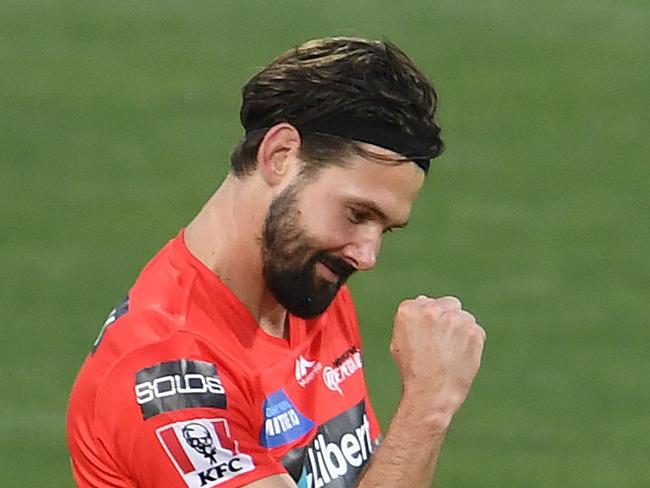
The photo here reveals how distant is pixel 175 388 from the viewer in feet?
13.9

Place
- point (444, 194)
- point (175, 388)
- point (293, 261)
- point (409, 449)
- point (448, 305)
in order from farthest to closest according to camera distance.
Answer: point (444, 194)
point (448, 305)
point (293, 261)
point (409, 449)
point (175, 388)

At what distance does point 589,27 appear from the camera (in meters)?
12.0

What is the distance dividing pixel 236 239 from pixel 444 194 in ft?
20.0

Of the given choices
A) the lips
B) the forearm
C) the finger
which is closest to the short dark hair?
the lips

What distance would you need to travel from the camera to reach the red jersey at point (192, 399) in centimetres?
423

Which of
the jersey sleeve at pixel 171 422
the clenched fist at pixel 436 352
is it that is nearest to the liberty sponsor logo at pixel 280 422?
the jersey sleeve at pixel 171 422

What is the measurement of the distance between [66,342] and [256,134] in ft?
16.6

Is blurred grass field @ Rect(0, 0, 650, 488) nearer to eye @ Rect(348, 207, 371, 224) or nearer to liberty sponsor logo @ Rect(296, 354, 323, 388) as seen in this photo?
liberty sponsor logo @ Rect(296, 354, 323, 388)

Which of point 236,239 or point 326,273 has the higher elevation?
point 236,239

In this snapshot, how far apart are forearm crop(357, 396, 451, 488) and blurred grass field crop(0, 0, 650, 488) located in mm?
4125

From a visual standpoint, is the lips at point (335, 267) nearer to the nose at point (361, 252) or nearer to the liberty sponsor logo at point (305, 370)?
the nose at point (361, 252)

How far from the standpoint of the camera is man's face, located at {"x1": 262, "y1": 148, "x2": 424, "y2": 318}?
4414 mm

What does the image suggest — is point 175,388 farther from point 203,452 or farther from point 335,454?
point 335,454

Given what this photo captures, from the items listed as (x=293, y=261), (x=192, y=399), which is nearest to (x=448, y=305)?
(x=293, y=261)
